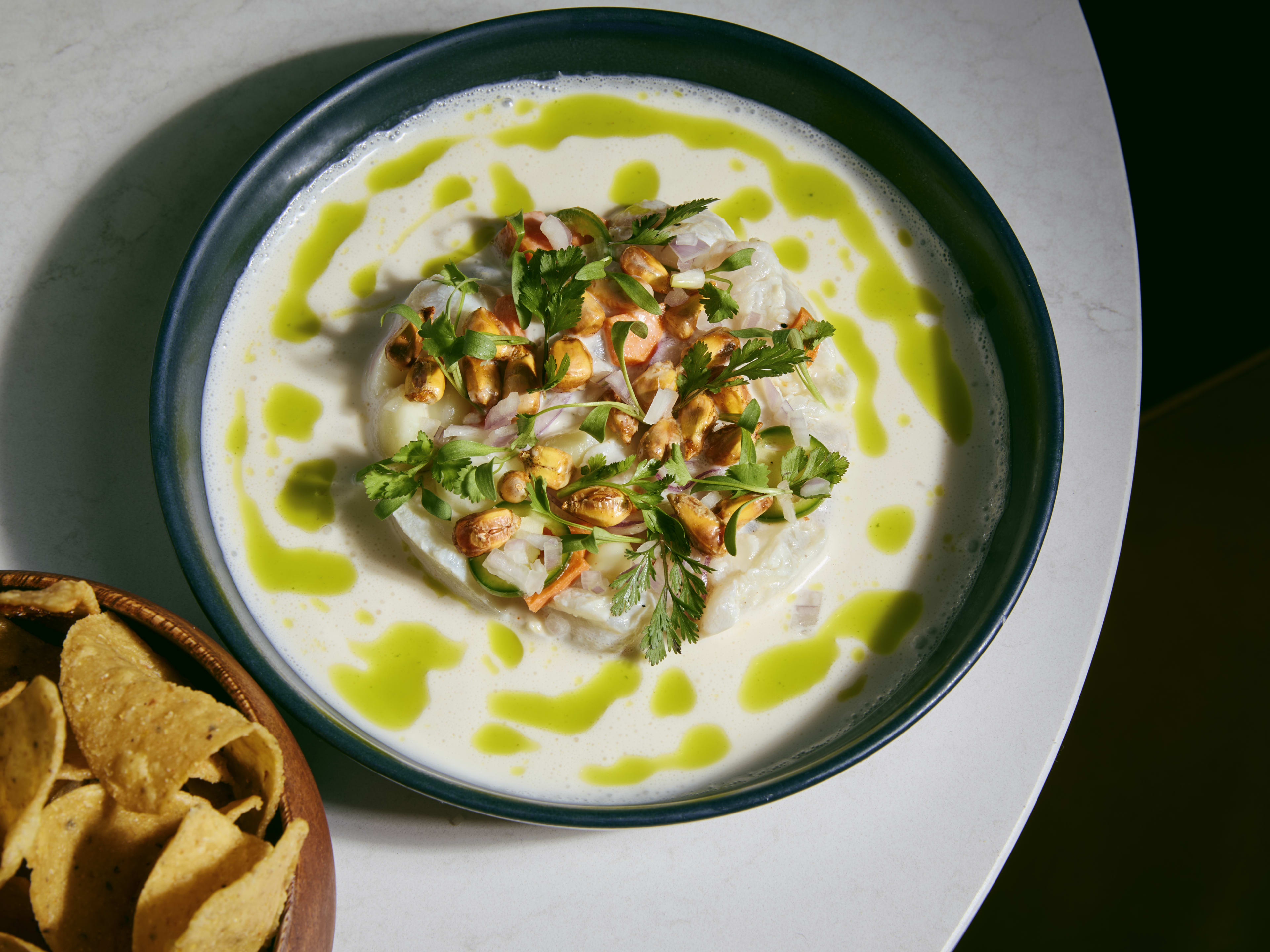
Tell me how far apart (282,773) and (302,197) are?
50.1 inches

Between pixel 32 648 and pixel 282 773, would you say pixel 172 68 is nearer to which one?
pixel 32 648

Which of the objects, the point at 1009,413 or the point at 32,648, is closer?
the point at 32,648

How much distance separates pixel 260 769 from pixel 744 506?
941 mm

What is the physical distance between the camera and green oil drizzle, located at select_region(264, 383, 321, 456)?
1893 mm

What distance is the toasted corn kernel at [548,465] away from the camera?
67.5 inches

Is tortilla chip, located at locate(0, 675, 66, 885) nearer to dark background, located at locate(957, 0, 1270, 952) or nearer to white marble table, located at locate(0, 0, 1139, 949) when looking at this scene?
white marble table, located at locate(0, 0, 1139, 949)

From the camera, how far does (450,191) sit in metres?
2.04

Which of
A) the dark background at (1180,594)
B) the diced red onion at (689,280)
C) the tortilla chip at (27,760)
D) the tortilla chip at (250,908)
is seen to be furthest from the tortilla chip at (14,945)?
the dark background at (1180,594)

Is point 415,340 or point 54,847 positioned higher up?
point 415,340

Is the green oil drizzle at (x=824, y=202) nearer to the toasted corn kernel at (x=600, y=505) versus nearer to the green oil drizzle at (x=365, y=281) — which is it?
the green oil drizzle at (x=365, y=281)

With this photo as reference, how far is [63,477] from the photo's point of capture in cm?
185

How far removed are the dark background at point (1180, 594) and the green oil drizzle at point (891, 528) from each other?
147 centimetres

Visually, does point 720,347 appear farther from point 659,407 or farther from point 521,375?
point 521,375

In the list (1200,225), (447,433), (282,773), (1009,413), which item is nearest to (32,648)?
(282,773)
